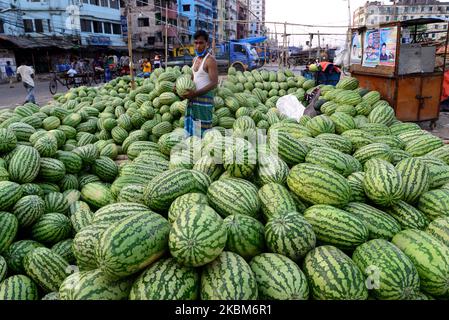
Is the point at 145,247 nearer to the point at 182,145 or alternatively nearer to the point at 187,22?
the point at 182,145

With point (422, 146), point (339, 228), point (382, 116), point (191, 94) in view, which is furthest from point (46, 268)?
point (382, 116)

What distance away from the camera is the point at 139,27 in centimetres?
4819

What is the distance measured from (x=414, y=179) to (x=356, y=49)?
25.6ft

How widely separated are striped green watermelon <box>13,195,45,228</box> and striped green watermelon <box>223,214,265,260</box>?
68.2 inches

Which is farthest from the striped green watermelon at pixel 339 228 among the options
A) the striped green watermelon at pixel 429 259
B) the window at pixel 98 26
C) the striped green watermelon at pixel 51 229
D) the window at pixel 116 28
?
the window at pixel 116 28

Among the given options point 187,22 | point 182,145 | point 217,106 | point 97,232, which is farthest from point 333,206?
point 187,22

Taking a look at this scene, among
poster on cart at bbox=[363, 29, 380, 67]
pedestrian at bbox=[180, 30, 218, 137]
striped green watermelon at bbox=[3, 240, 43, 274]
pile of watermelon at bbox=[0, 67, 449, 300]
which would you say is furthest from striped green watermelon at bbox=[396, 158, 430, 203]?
poster on cart at bbox=[363, 29, 380, 67]

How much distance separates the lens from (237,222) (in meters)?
2.07

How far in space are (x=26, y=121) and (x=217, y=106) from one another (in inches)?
127

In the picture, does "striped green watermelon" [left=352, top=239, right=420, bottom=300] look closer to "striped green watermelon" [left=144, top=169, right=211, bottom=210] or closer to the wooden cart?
"striped green watermelon" [left=144, top=169, right=211, bottom=210]

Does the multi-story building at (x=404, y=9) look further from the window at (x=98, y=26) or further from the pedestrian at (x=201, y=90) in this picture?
the pedestrian at (x=201, y=90)

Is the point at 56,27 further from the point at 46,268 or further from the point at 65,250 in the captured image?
the point at 46,268

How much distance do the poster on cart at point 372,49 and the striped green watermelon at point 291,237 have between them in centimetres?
698

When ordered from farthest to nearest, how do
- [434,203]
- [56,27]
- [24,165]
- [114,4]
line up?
[114,4] → [56,27] → [24,165] → [434,203]
